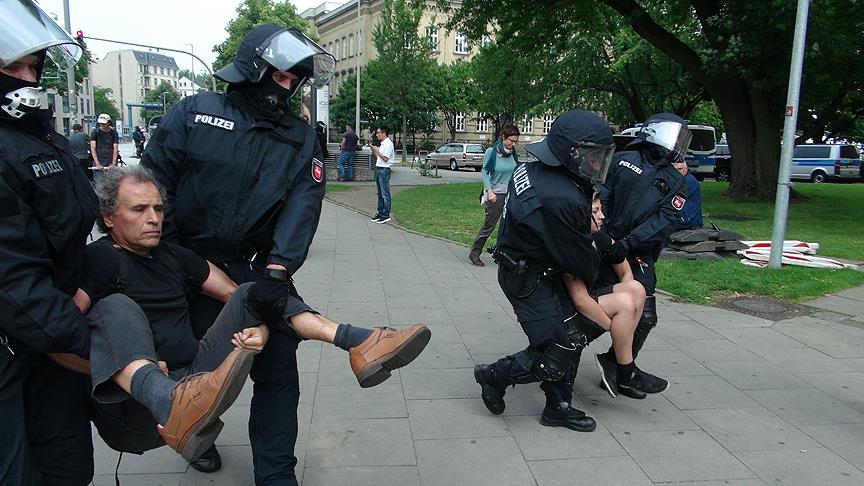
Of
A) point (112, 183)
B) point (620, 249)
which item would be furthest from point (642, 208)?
point (112, 183)

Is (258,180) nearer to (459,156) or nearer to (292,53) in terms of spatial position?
(292,53)

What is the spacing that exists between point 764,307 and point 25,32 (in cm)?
676

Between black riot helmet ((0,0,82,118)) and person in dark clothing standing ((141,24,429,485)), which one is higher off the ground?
black riot helmet ((0,0,82,118))

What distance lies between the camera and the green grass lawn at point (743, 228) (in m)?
7.30

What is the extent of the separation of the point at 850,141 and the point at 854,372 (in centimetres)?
4097

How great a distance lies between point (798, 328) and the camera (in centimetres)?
591

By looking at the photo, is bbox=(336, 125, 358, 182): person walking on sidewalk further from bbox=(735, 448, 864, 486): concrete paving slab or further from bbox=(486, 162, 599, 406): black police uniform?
bbox=(735, 448, 864, 486): concrete paving slab

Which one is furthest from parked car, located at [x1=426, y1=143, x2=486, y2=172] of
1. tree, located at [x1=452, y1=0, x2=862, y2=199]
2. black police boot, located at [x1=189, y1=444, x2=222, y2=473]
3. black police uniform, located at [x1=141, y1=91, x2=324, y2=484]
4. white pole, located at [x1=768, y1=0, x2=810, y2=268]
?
black police uniform, located at [x1=141, y1=91, x2=324, y2=484]

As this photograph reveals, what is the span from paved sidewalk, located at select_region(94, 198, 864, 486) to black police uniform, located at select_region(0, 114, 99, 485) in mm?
1044

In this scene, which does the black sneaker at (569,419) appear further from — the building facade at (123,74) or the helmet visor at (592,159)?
the building facade at (123,74)

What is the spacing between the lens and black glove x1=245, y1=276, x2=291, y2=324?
Answer: 246 centimetres

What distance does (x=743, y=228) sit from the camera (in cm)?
1233

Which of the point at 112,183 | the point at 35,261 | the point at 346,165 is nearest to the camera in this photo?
the point at 35,261

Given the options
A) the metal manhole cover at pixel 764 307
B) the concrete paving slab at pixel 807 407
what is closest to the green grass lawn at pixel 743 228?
the metal manhole cover at pixel 764 307
